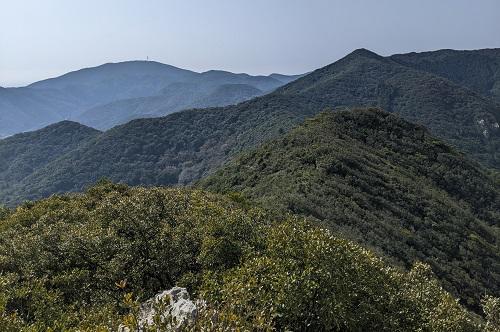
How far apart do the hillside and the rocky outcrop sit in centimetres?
5733

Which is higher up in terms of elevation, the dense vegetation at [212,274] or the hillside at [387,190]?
the dense vegetation at [212,274]

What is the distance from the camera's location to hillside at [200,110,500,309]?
83.2 meters

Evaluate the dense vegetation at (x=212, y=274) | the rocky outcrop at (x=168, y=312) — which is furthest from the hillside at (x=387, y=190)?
the rocky outcrop at (x=168, y=312)

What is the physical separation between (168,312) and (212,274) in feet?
34.4

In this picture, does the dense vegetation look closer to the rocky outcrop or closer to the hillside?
the rocky outcrop

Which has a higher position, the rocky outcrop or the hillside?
the rocky outcrop

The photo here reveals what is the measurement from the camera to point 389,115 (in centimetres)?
16862

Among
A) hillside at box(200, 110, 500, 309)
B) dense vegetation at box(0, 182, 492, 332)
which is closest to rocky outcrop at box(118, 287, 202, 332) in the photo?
dense vegetation at box(0, 182, 492, 332)

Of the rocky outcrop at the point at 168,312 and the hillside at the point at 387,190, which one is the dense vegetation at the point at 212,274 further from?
the hillside at the point at 387,190

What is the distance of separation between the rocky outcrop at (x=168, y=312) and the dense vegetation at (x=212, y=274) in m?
1.36

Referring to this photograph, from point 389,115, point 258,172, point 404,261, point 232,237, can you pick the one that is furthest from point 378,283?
point 389,115

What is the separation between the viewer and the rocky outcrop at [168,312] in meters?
13.2

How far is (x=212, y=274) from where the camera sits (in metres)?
28.0

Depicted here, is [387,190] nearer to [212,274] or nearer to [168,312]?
[212,274]
